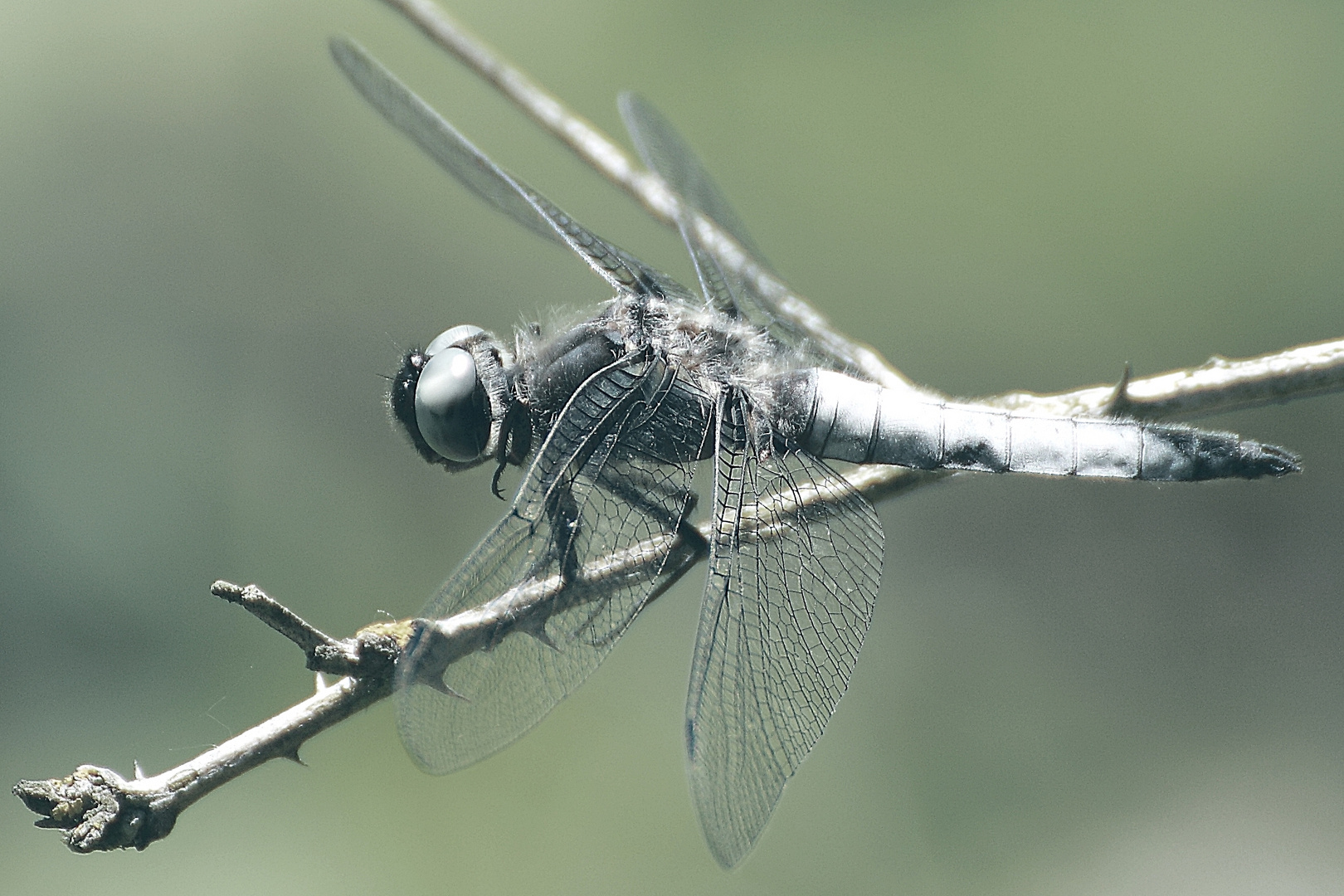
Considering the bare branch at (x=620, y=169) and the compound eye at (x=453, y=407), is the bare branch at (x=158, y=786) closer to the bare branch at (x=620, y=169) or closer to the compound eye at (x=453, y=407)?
the compound eye at (x=453, y=407)

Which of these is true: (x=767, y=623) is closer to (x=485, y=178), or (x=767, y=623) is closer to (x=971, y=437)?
(x=971, y=437)

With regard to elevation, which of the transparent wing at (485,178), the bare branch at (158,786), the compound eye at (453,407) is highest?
the transparent wing at (485,178)

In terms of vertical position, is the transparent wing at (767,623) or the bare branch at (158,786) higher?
the transparent wing at (767,623)

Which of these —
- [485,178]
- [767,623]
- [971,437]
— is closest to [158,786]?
[767,623]

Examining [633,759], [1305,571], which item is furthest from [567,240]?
[1305,571]

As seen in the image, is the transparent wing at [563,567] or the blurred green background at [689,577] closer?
the transparent wing at [563,567]

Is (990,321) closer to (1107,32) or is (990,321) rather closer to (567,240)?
(1107,32)

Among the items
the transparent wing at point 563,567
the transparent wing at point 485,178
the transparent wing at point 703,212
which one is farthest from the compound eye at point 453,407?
the transparent wing at point 703,212

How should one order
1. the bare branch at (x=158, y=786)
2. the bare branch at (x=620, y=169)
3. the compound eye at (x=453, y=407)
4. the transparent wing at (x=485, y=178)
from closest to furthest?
the bare branch at (x=158, y=786)
the compound eye at (x=453, y=407)
the transparent wing at (x=485, y=178)
the bare branch at (x=620, y=169)

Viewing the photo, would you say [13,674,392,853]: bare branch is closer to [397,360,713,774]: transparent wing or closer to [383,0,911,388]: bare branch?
[397,360,713,774]: transparent wing
